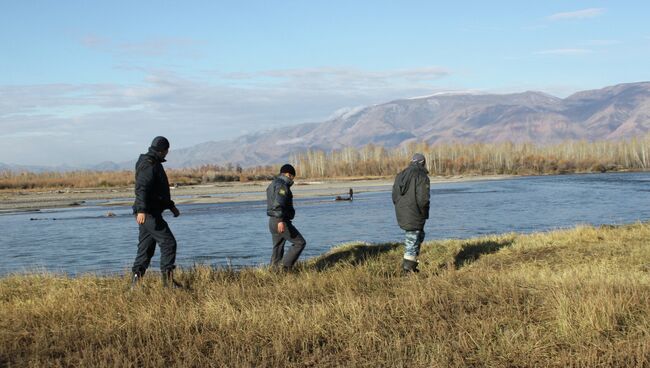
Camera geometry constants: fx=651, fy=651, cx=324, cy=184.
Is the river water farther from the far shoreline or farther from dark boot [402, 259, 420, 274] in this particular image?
the far shoreline

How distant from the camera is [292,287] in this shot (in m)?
9.16

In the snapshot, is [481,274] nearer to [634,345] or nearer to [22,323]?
[634,345]

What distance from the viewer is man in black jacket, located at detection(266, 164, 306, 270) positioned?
36.5 feet

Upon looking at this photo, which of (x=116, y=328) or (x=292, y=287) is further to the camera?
(x=292, y=287)

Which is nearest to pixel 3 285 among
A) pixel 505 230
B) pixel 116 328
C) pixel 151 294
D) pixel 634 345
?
pixel 151 294

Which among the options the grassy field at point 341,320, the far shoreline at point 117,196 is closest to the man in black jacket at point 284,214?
the grassy field at point 341,320

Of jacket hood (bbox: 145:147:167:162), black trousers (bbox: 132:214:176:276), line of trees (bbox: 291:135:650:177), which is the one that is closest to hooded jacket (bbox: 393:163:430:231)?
black trousers (bbox: 132:214:176:276)

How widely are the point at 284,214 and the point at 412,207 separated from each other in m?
2.19

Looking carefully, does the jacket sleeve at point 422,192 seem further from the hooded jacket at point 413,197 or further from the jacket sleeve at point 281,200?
the jacket sleeve at point 281,200

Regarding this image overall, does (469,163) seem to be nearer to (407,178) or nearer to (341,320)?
(407,178)

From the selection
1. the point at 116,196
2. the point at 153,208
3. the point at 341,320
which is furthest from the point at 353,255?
the point at 116,196

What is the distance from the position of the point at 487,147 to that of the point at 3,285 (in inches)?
6958

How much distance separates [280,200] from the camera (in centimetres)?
1111

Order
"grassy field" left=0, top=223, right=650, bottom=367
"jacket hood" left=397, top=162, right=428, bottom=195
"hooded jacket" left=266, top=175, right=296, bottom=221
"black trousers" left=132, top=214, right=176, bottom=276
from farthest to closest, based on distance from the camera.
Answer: "hooded jacket" left=266, top=175, right=296, bottom=221 < "jacket hood" left=397, top=162, right=428, bottom=195 < "black trousers" left=132, top=214, right=176, bottom=276 < "grassy field" left=0, top=223, right=650, bottom=367
